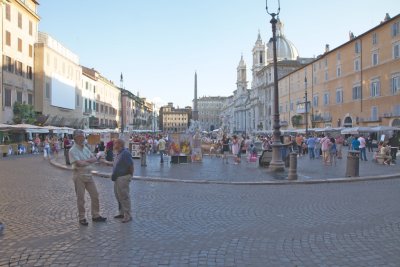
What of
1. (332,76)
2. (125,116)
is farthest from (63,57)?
(125,116)

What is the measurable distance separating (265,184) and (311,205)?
433 centimetres

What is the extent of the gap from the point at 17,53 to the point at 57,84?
902 cm

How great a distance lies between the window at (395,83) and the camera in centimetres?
4250

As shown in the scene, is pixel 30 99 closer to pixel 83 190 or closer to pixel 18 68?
pixel 18 68

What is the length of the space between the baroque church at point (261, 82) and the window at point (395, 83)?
4028 cm

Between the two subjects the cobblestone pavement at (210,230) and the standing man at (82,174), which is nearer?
the cobblestone pavement at (210,230)

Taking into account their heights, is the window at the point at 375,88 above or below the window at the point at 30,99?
above

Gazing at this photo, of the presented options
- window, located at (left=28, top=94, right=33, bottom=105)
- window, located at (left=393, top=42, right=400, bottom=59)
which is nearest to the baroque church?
window, located at (left=393, top=42, right=400, bottom=59)

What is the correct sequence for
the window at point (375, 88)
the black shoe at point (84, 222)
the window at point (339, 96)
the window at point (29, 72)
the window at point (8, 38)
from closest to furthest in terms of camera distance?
the black shoe at point (84, 222), the window at point (8, 38), the window at point (29, 72), the window at point (375, 88), the window at point (339, 96)

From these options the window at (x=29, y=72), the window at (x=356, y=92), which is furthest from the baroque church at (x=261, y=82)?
the window at (x=29, y=72)

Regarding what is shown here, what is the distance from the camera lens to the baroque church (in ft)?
341

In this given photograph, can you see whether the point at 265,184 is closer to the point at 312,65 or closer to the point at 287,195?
the point at 287,195

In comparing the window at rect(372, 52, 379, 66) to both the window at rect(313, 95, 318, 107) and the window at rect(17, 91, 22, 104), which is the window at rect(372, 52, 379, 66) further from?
the window at rect(17, 91, 22, 104)

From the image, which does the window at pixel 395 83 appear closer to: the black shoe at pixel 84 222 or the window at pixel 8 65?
the window at pixel 8 65
